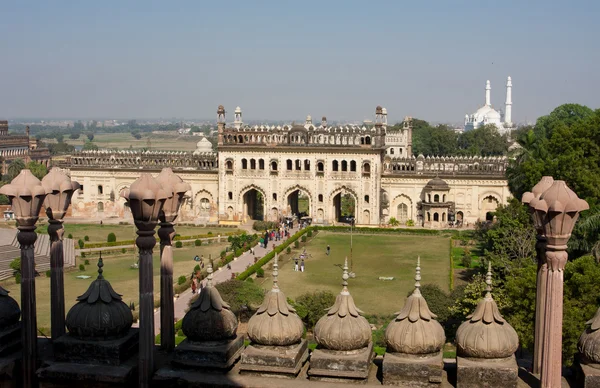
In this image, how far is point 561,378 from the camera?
7141 mm

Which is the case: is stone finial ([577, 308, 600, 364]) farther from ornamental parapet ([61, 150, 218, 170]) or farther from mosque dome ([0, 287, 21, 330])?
ornamental parapet ([61, 150, 218, 170])

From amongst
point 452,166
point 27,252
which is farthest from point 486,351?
point 452,166

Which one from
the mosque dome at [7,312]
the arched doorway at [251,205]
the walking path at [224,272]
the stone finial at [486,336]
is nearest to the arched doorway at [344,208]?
the arched doorway at [251,205]

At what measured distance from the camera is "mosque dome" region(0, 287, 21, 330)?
26.5ft

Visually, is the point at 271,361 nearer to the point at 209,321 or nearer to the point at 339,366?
the point at 339,366

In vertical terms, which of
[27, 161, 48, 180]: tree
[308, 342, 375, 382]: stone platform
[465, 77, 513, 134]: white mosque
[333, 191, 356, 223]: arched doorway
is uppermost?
[465, 77, 513, 134]: white mosque

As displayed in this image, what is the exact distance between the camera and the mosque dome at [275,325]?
7438 millimetres

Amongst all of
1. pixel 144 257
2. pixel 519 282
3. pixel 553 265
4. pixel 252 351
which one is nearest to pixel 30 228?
pixel 144 257

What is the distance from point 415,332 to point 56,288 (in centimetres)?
393

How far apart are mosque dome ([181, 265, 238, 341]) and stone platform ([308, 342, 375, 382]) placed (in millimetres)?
945

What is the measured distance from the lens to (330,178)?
41.6 m

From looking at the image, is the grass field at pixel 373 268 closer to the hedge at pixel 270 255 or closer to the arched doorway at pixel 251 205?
the hedge at pixel 270 255

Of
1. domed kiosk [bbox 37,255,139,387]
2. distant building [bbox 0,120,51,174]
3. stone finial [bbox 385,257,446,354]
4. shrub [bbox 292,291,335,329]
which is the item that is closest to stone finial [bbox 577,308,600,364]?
stone finial [bbox 385,257,446,354]

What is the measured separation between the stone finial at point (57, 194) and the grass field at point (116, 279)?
12.2 meters
